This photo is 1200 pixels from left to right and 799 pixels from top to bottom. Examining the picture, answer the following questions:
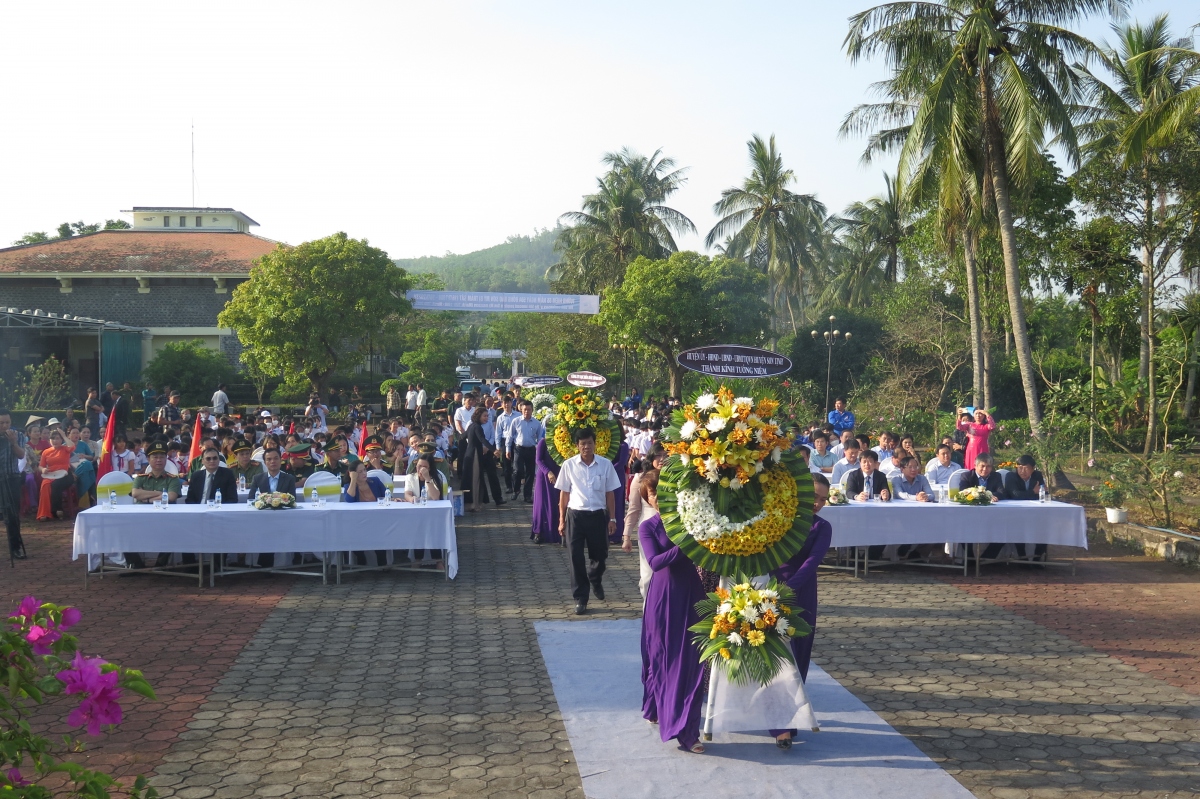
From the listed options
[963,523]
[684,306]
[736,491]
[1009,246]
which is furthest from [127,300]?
[736,491]

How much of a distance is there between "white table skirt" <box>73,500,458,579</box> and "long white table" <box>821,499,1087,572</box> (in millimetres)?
4413

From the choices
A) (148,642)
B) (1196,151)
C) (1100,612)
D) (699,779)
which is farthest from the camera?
(1196,151)

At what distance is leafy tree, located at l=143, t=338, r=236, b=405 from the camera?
3703cm

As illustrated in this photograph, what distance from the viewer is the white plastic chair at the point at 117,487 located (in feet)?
37.4

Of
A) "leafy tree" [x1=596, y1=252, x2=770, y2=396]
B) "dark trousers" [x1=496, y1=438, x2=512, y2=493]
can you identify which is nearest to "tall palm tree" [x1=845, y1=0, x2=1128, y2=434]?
"dark trousers" [x1=496, y1=438, x2=512, y2=493]

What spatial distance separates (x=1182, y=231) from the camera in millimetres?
22547

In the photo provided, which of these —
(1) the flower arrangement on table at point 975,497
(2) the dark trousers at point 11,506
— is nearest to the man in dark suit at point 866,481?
(1) the flower arrangement on table at point 975,497

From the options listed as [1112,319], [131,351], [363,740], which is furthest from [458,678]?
[131,351]

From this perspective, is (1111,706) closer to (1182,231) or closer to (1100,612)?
(1100,612)

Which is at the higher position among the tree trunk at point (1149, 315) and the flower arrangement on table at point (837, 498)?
the tree trunk at point (1149, 315)

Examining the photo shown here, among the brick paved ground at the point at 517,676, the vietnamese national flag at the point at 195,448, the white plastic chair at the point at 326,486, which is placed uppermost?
the vietnamese national flag at the point at 195,448

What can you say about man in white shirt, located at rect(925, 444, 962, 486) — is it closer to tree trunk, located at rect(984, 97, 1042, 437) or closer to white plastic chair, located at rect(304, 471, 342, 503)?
white plastic chair, located at rect(304, 471, 342, 503)

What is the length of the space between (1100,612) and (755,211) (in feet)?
126

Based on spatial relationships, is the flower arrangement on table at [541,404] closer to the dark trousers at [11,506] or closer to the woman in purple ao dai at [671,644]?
the dark trousers at [11,506]
